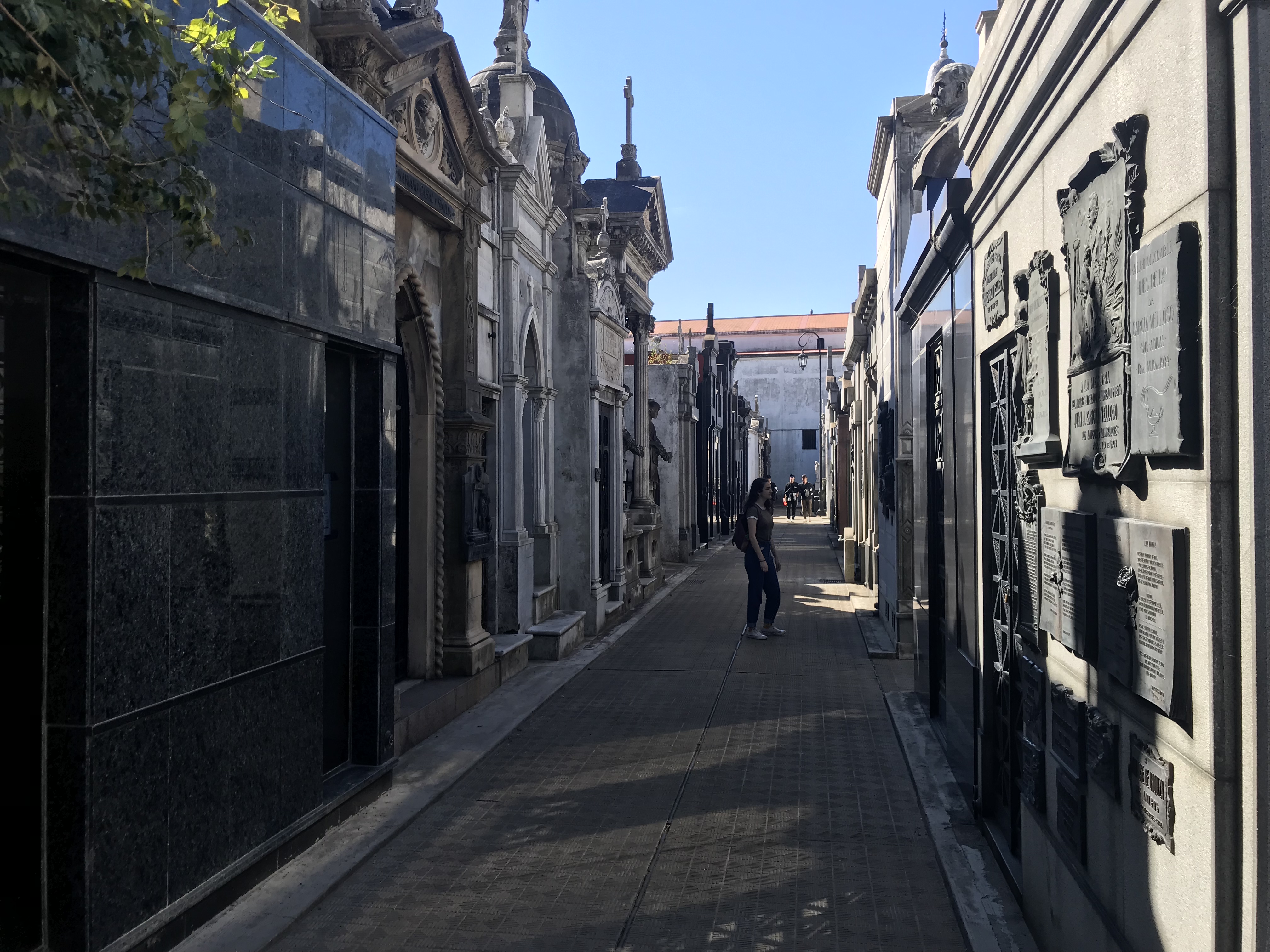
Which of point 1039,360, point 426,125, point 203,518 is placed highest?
point 426,125

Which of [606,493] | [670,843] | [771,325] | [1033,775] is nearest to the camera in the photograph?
[1033,775]

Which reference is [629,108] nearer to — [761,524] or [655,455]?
[655,455]

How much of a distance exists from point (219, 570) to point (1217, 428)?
3894mm

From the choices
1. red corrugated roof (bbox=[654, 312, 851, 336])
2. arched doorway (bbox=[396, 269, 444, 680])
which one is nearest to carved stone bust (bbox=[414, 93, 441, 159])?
arched doorway (bbox=[396, 269, 444, 680])

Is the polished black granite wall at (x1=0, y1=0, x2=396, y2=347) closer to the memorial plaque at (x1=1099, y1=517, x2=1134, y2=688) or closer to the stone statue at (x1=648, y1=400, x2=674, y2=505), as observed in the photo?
the memorial plaque at (x1=1099, y1=517, x2=1134, y2=688)

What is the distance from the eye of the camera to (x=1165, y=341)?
261cm

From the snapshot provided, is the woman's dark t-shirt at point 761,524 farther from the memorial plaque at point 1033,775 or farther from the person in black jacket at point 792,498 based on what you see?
the person in black jacket at point 792,498

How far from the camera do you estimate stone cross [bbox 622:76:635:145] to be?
981 inches

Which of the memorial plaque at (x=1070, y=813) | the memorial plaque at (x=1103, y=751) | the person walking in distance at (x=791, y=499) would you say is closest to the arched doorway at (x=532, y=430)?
the memorial plaque at (x=1070, y=813)

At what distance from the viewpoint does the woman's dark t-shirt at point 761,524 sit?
39.5 feet

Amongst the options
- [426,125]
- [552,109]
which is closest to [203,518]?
[426,125]

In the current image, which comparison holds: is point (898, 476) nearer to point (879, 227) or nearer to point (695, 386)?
point (879, 227)

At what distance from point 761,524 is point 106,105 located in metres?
9.68

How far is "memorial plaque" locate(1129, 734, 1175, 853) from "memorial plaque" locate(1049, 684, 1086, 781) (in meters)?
0.48
